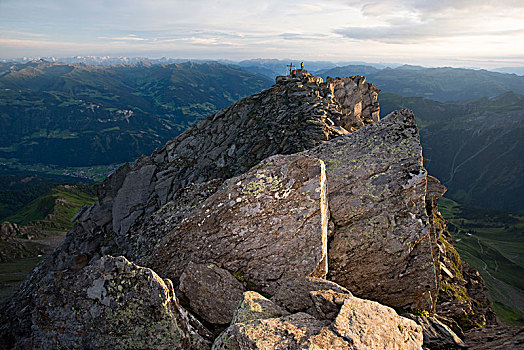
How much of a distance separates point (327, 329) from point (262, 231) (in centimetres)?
704

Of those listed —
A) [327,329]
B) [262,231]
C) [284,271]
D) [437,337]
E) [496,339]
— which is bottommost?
[496,339]

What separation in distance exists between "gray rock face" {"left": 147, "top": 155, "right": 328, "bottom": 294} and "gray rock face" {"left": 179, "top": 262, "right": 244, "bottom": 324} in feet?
2.29

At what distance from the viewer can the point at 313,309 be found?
429 inches

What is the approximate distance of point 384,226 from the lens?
1617cm

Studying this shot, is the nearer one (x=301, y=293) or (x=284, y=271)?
(x=301, y=293)

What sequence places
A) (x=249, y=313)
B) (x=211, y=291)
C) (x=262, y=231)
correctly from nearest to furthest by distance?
1. (x=249, y=313)
2. (x=211, y=291)
3. (x=262, y=231)

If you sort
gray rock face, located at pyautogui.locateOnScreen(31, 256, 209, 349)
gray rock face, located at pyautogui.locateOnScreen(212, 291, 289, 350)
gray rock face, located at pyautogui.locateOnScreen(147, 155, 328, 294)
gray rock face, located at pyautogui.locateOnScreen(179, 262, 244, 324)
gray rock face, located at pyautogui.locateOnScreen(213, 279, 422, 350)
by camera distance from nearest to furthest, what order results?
1. gray rock face, located at pyautogui.locateOnScreen(213, 279, 422, 350)
2. gray rock face, located at pyautogui.locateOnScreen(212, 291, 289, 350)
3. gray rock face, located at pyautogui.locateOnScreen(31, 256, 209, 349)
4. gray rock face, located at pyautogui.locateOnScreen(179, 262, 244, 324)
5. gray rock face, located at pyautogui.locateOnScreen(147, 155, 328, 294)

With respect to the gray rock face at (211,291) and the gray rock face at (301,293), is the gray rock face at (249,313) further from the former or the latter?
the gray rock face at (211,291)

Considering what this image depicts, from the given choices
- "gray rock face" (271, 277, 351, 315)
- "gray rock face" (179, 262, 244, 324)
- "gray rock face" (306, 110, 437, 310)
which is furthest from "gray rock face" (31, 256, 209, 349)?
"gray rock face" (306, 110, 437, 310)

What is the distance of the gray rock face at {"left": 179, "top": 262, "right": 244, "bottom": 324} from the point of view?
13.1 metres

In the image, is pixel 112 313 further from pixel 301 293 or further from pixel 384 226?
pixel 384 226

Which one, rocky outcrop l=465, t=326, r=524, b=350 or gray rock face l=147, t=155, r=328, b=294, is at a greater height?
gray rock face l=147, t=155, r=328, b=294

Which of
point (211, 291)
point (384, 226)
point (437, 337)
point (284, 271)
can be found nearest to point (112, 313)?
point (211, 291)

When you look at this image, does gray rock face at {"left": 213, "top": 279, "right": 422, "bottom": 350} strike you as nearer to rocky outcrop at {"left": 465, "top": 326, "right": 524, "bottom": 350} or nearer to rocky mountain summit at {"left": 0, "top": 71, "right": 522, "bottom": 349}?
rocky mountain summit at {"left": 0, "top": 71, "right": 522, "bottom": 349}
